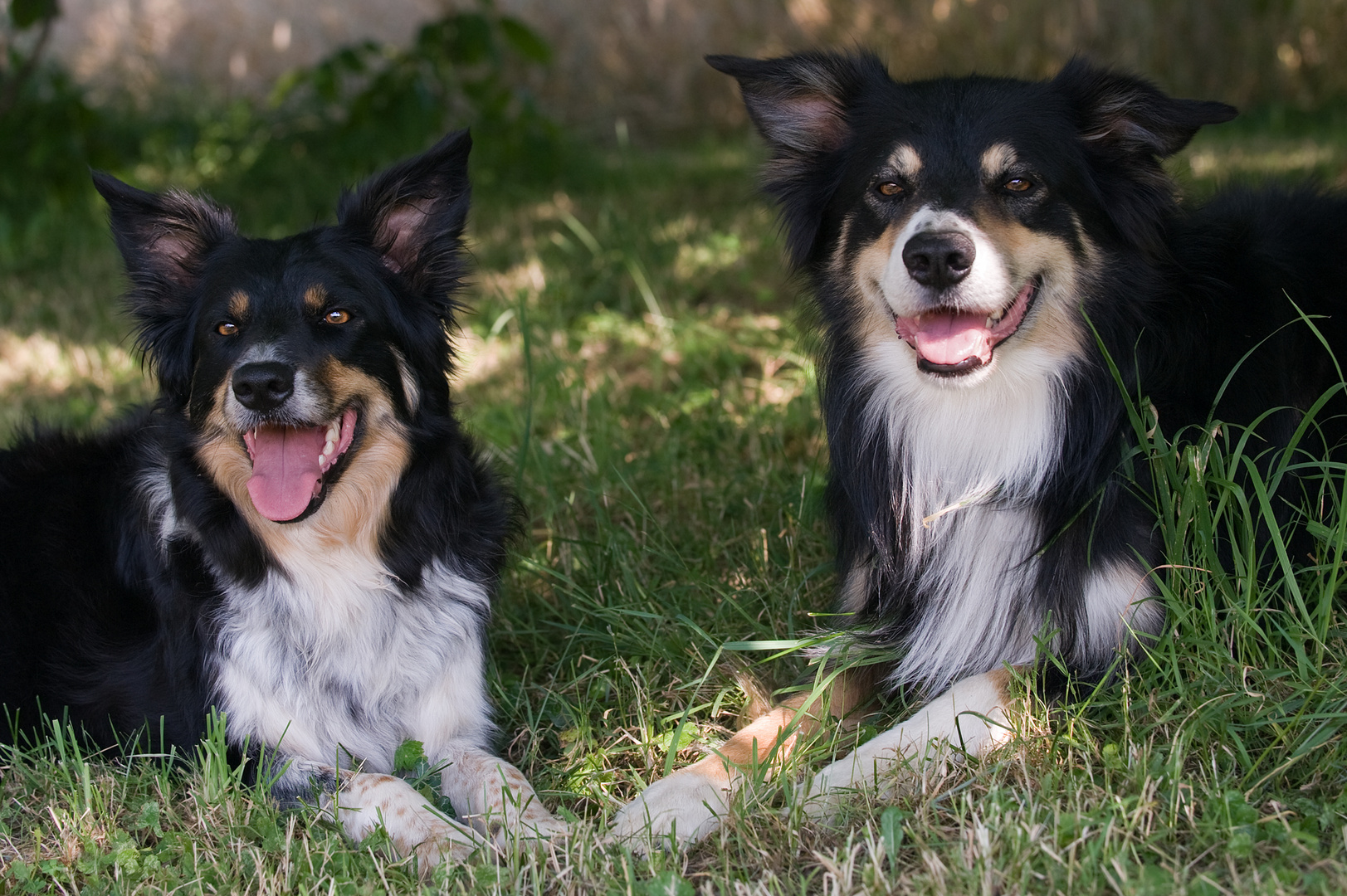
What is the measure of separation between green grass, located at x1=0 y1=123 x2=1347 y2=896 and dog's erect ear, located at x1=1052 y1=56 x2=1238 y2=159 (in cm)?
71

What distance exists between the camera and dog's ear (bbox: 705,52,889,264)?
3.11 metres

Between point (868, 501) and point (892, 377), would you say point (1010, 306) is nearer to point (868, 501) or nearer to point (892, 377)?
point (892, 377)

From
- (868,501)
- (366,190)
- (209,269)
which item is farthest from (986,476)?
(209,269)

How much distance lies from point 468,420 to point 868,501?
227 cm

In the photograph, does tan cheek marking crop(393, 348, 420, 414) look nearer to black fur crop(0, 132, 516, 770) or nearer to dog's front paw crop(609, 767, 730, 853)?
black fur crop(0, 132, 516, 770)

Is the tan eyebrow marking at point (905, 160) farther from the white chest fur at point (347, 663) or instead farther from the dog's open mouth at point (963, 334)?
the white chest fur at point (347, 663)

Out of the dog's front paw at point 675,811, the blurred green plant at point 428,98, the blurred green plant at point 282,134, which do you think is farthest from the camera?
the blurred green plant at point 282,134

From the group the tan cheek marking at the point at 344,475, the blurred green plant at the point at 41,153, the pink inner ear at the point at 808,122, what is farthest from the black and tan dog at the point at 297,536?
the blurred green plant at the point at 41,153

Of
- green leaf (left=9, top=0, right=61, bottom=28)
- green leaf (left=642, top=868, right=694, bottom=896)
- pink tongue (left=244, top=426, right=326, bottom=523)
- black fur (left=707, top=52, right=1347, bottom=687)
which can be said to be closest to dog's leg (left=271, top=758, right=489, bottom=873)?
green leaf (left=642, top=868, right=694, bottom=896)

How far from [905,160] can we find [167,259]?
184cm

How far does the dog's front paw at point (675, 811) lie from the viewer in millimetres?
2537

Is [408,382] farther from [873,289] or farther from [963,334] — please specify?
[963,334]

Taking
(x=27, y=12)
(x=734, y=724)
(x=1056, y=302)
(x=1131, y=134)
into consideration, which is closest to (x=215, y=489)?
(x=734, y=724)

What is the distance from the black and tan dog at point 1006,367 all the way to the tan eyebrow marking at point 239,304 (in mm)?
1281
